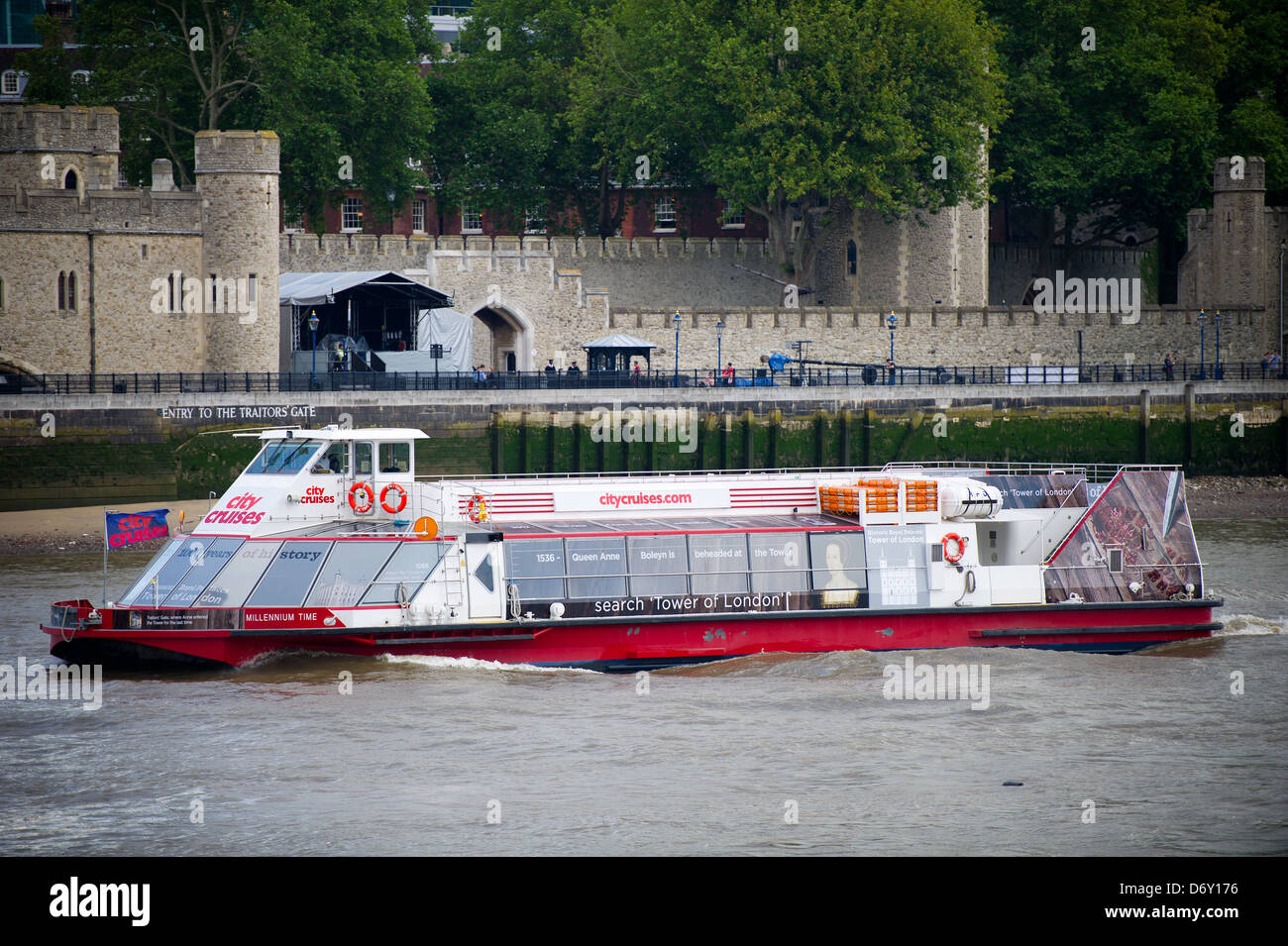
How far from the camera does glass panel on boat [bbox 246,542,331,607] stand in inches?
944

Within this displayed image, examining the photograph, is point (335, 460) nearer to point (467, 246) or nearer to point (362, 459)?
point (362, 459)

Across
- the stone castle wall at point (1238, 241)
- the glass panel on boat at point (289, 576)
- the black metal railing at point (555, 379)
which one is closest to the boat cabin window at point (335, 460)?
the glass panel on boat at point (289, 576)

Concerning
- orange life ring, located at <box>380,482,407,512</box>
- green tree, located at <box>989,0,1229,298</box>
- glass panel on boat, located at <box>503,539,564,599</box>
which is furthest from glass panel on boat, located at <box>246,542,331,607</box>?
green tree, located at <box>989,0,1229,298</box>

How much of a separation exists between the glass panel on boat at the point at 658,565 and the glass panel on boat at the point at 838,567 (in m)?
2.06

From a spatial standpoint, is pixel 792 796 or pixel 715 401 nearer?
pixel 792 796

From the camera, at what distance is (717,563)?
25.7m

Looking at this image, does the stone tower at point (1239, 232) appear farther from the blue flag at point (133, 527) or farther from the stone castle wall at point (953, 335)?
the blue flag at point (133, 527)

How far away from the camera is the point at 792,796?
1892cm

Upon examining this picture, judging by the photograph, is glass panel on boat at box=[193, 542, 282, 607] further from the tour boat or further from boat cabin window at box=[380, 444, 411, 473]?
boat cabin window at box=[380, 444, 411, 473]

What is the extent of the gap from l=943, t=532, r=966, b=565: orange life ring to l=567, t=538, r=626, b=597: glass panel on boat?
500cm

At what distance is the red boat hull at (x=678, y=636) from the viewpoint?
23781mm
